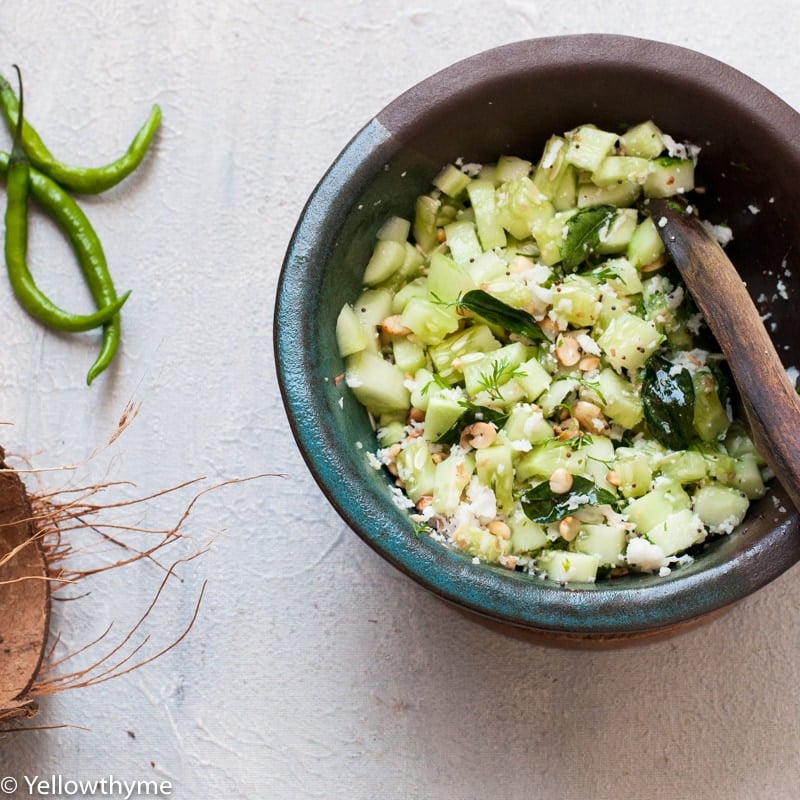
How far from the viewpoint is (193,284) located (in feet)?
5.83

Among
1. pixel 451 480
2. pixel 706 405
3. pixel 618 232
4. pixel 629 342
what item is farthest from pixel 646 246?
pixel 451 480

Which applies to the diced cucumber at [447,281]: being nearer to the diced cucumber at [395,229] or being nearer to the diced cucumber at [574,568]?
the diced cucumber at [395,229]

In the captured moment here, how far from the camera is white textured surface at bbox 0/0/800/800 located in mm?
1688

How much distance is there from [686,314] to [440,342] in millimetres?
380

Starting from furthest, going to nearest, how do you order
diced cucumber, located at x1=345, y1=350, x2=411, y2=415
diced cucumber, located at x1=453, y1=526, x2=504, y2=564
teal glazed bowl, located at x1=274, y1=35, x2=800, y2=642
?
diced cucumber, located at x1=345, y1=350, x2=411, y2=415
diced cucumber, located at x1=453, y1=526, x2=504, y2=564
teal glazed bowl, located at x1=274, y1=35, x2=800, y2=642

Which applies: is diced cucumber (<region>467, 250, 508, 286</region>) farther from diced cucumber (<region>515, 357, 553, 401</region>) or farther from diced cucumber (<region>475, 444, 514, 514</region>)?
diced cucumber (<region>475, 444, 514, 514</region>)

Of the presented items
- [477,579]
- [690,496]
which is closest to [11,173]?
[477,579]

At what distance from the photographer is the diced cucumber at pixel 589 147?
1507 mm

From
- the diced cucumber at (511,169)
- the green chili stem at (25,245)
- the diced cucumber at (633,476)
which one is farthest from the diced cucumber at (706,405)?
the green chili stem at (25,245)

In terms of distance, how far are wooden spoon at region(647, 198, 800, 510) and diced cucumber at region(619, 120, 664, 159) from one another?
7cm

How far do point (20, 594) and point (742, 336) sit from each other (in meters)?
1.19

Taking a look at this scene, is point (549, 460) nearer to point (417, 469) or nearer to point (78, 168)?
point (417, 469)

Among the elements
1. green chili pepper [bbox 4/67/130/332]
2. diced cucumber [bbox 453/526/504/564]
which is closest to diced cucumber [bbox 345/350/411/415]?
diced cucumber [bbox 453/526/504/564]

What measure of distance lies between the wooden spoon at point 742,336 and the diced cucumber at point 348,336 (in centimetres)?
48
